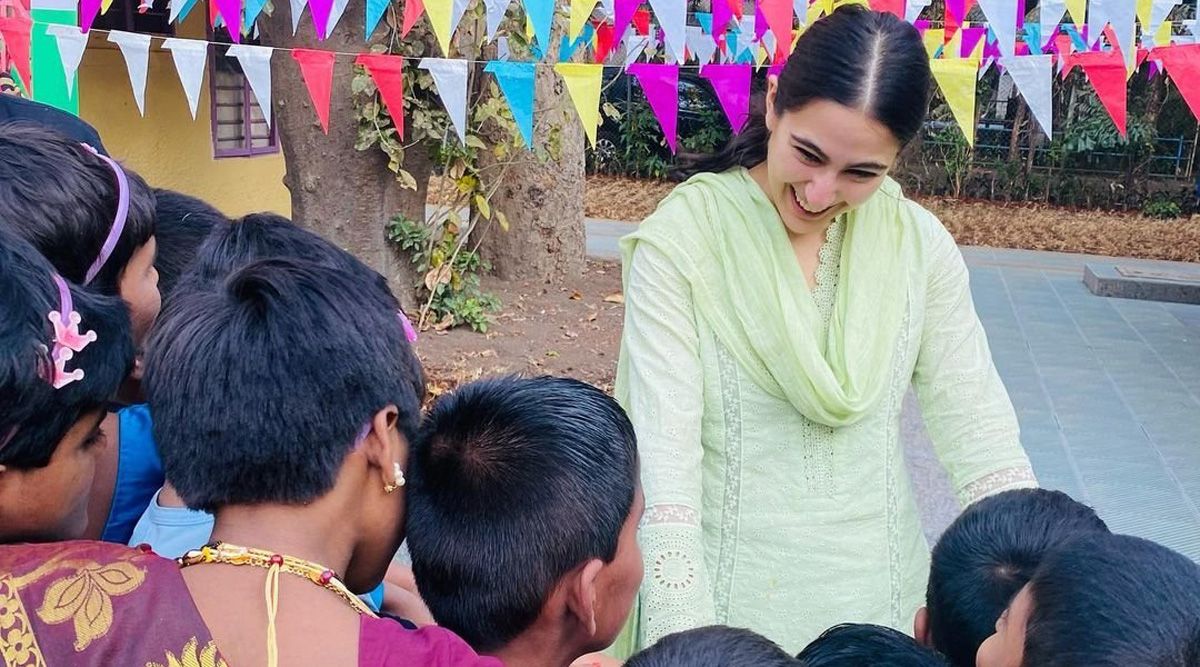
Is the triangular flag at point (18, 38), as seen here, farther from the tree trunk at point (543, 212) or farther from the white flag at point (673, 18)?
the tree trunk at point (543, 212)

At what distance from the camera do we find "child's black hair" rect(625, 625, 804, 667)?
0.96 meters

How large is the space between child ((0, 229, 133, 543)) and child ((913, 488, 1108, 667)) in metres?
0.99

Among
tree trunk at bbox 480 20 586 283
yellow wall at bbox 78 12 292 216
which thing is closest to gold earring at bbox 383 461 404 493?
yellow wall at bbox 78 12 292 216

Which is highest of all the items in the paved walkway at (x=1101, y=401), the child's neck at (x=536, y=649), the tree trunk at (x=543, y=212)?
the child's neck at (x=536, y=649)

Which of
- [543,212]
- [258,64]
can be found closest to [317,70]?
[258,64]

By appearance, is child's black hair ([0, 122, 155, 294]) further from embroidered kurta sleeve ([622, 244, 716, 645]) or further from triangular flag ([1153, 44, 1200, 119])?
triangular flag ([1153, 44, 1200, 119])

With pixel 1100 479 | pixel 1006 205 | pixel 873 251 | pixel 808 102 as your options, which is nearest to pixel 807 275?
pixel 873 251

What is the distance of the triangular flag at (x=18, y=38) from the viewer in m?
3.87

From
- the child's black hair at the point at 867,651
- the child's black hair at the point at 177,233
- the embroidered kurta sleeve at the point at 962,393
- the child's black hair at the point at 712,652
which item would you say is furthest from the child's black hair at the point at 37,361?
the embroidered kurta sleeve at the point at 962,393

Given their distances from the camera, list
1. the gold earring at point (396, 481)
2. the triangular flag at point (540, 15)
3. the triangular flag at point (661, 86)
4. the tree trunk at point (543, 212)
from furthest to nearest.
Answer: the tree trunk at point (543, 212), the triangular flag at point (661, 86), the triangular flag at point (540, 15), the gold earring at point (396, 481)

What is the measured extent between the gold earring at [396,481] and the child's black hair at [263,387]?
2.3 inches

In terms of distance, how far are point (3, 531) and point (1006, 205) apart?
1521 centimetres

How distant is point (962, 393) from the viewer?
160 cm

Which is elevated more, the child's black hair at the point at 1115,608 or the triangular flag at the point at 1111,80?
the triangular flag at the point at 1111,80
